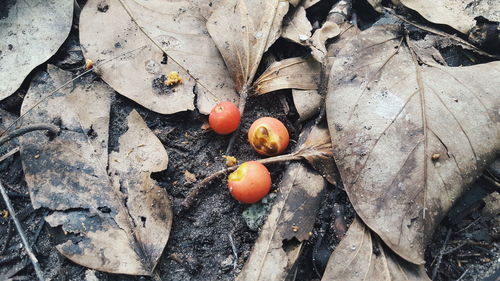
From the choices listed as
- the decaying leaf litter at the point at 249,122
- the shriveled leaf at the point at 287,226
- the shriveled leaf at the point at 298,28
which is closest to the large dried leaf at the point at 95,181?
the decaying leaf litter at the point at 249,122

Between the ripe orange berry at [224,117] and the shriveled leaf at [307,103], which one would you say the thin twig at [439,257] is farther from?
the ripe orange berry at [224,117]

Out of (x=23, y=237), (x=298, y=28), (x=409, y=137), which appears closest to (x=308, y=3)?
(x=298, y=28)

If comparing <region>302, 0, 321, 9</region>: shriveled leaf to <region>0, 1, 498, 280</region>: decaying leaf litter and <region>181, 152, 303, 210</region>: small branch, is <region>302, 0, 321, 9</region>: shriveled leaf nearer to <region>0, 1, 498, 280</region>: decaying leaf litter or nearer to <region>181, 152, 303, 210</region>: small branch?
<region>0, 1, 498, 280</region>: decaying leaf litter

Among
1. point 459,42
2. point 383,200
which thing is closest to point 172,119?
point 383,200

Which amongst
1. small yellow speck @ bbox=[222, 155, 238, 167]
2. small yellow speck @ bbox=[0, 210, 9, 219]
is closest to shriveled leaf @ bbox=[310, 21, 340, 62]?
small yellow speck @ bbox=[222, 155, 238, 167]

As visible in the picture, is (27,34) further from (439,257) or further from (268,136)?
(439,257)

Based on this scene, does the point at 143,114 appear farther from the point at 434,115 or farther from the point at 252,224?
the point at 434,115

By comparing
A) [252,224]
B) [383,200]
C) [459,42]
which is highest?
[459,42]
